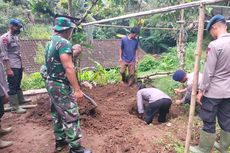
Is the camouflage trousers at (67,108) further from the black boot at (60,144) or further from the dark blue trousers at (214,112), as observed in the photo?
the dark blue trousers at (214,112)

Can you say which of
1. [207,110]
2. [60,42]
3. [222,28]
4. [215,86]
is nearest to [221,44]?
[222,28]

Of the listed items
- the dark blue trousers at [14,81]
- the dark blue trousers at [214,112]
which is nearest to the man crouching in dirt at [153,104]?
the dark blue trousers at [214,112]

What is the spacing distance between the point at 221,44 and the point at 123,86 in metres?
4.60

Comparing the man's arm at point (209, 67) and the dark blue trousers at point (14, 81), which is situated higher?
the man's arm at point (209, 67)

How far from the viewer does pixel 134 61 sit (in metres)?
7.98

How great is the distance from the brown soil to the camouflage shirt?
116 cm

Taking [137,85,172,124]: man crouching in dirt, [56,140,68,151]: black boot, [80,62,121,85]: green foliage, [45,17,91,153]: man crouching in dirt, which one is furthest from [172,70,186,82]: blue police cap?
[80,62,121,85]: green foliage

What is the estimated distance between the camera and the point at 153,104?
17.6 ft

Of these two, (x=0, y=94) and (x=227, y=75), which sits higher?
(x=227, y=75)

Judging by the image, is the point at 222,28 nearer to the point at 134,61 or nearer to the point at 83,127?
the point at 83,127

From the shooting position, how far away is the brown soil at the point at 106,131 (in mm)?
4090

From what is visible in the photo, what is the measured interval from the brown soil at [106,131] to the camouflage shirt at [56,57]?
1161 millimetres

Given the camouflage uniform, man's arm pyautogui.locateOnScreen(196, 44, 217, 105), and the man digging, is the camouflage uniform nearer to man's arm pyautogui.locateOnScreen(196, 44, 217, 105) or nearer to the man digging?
man's arm pyautogui.locateOnScreen(196, 44, 217, 105)

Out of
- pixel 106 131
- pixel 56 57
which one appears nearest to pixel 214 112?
pixel 106 131
